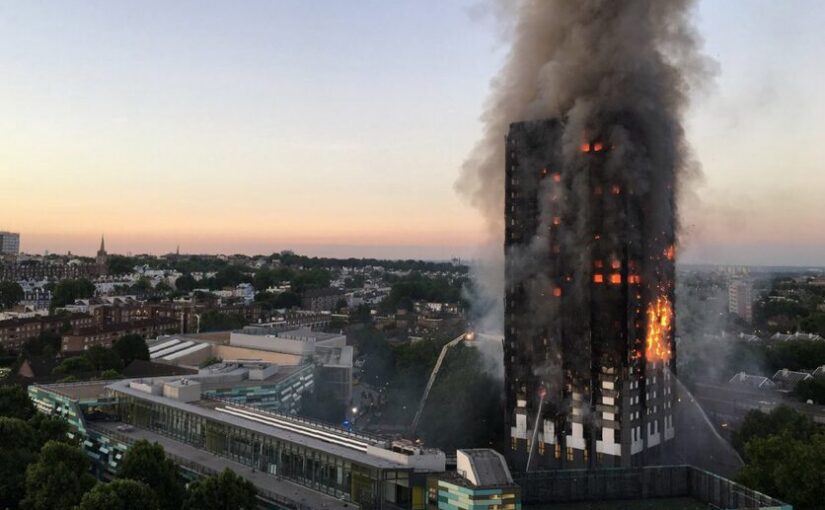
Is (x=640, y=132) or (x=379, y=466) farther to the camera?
(x=640, y=132)

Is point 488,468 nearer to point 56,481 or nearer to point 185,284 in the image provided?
point 56,481

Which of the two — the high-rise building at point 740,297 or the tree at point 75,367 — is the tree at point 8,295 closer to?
the tree at point 75,367

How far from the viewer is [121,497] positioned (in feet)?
87.1

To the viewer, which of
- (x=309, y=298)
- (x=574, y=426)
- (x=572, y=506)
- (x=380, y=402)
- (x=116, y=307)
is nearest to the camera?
(x=572, y=506)

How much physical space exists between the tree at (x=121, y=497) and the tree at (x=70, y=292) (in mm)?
112182

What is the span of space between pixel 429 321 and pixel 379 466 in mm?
96989

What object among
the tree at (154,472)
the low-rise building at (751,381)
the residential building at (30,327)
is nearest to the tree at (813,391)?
the low-rise building at (751,381)

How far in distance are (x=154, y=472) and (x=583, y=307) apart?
82.0ft

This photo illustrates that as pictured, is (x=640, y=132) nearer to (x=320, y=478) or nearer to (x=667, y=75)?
(x=667, y=75)

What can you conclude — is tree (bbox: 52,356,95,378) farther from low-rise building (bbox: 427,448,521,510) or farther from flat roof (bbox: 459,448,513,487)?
flat roof (bbox: 459,448,513,487)

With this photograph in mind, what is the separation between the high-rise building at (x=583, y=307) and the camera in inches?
→ 1633

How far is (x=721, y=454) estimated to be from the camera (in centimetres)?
4350

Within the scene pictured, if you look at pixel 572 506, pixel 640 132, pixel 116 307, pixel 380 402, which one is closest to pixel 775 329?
pixel 380 402

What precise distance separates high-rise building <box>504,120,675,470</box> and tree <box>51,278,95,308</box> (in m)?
107
